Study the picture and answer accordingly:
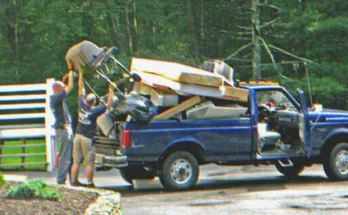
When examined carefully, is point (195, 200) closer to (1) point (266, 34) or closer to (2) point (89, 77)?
(1) point (266, 34)

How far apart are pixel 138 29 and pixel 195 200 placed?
27.2 m

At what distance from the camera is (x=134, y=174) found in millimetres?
16203

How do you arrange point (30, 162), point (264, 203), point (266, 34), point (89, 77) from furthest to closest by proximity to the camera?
point (89, 77) → point (266, 34) → point (30, 162) → point (264, 203)

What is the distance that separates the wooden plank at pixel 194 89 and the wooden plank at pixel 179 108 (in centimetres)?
12

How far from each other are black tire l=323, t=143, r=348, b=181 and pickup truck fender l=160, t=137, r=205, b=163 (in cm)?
242

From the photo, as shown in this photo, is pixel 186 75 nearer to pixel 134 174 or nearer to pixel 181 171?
pixel 181 171

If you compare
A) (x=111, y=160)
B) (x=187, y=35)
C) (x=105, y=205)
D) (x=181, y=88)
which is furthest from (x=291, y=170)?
(x=187, y=35)

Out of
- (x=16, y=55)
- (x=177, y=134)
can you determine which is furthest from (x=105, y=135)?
(x=16, y=55)

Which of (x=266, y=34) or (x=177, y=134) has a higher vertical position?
(x=266, y=34)

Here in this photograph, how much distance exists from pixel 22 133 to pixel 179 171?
588cm

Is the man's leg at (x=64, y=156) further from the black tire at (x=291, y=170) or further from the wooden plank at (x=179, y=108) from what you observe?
the black tire at (x=291, y=170)

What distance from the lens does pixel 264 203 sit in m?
13.4

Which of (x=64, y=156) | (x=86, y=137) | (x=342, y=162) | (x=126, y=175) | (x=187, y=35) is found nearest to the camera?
(x=64, y=156)

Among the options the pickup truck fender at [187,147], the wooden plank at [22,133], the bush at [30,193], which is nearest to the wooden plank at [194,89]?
the pickup truck fender at [187,147]
